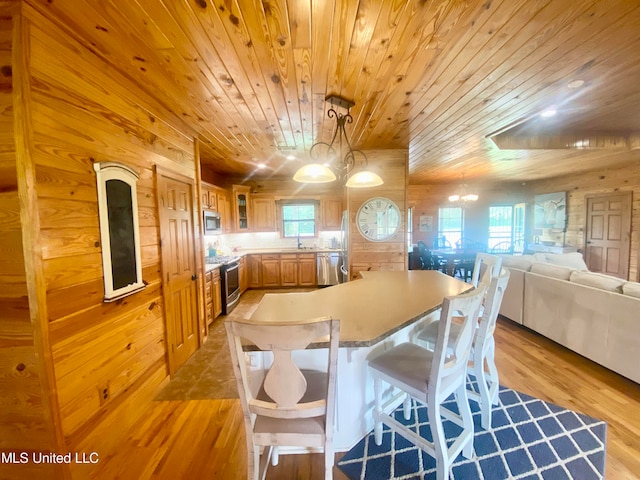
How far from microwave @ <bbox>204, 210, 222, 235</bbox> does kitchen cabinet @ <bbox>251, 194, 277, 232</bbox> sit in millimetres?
1215

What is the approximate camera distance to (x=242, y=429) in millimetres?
1954

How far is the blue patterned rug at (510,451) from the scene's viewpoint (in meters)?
1.57

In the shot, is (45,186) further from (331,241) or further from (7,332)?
(331,241)

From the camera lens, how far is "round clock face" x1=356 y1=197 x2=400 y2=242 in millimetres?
3709

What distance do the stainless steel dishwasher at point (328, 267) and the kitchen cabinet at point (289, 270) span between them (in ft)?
1.78

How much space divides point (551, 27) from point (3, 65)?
9.52 ft

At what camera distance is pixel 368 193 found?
12.2ft

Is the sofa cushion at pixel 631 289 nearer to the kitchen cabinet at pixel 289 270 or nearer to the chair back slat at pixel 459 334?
the chair back slat at pixel 459 334

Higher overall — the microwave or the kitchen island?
the microwave

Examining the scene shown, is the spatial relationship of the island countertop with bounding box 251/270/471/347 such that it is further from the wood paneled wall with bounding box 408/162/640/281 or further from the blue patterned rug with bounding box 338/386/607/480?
the wood paneled wall with bounding box 408/162/640/281

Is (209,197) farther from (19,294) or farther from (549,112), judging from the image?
(549,112)

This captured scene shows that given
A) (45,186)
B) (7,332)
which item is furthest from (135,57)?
(7,332)

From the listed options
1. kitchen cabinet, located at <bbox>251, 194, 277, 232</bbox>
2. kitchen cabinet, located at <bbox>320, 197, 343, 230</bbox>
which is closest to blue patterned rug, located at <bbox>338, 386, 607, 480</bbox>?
kitchen cabinet, located at <bbox>320, 197, 343, 230</bbox>

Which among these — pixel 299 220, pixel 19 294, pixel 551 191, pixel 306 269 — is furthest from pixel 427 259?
pixel 19 294
